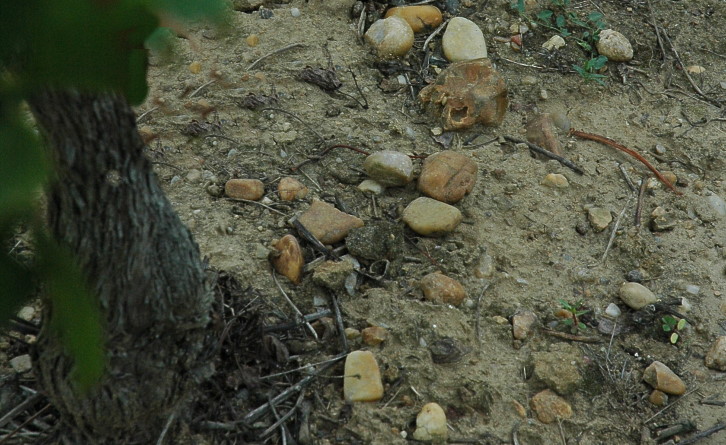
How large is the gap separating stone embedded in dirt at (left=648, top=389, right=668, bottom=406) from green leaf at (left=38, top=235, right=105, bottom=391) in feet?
5.27

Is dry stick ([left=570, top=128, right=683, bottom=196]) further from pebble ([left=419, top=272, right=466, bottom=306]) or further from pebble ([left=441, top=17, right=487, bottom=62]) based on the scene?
pebble ([left=419, top=272, right=466, bottom=306])

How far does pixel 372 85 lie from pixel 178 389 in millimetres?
1534

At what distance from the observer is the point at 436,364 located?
6.32ft

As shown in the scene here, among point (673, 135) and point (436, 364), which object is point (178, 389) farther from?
point (673, 135)

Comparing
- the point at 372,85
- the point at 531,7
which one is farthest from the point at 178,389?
the point at 531,7

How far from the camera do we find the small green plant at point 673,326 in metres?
2.16

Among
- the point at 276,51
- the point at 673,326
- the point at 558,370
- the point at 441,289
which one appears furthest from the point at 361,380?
the point at 276,51

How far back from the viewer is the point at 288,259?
2.03 metres

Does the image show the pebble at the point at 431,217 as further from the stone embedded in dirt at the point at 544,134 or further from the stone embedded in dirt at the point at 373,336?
the stone embedded in dirt at the point at 544,134

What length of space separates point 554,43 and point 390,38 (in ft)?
2.26

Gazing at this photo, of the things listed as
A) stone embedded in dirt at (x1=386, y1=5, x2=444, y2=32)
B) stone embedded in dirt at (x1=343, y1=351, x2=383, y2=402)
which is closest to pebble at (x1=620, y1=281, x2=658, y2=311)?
stone embedded in dirt at (x1=343, y1=351, x2=383, y2=402)

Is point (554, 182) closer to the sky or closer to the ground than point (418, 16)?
closer to the ground

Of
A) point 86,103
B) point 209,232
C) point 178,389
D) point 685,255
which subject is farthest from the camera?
point 685,255

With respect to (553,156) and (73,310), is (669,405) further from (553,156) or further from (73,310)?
(73,310)
